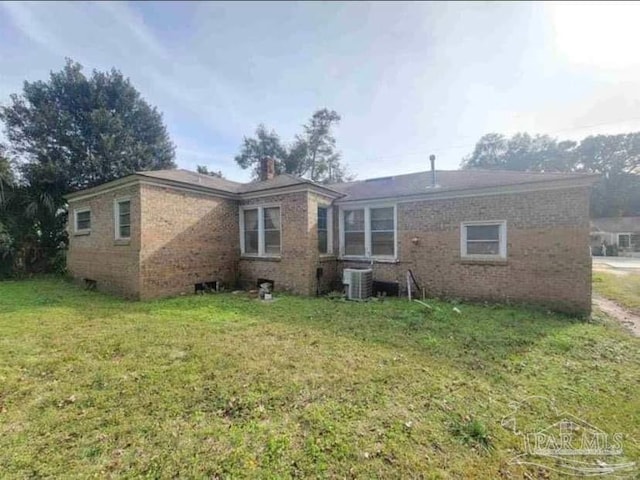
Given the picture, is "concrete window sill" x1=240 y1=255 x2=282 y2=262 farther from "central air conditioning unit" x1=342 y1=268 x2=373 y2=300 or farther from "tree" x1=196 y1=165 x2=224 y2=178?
"tree" x1=196 y1=165 x2=224 y2=178

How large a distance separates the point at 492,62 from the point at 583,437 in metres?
7.30

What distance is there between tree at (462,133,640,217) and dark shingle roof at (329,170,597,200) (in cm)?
3550

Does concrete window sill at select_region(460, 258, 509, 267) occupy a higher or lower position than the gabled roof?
lower

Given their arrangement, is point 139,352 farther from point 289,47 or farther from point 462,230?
point 462,230

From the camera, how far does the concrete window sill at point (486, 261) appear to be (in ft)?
26.0

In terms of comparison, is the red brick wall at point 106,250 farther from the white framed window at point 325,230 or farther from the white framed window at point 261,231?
the white framed window at point 325,230

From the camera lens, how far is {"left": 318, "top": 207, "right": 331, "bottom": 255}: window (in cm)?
1047

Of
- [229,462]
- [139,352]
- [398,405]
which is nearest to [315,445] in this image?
[229,462]

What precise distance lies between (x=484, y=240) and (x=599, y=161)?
145 feet

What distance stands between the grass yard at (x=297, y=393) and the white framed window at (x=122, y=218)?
3551 mm

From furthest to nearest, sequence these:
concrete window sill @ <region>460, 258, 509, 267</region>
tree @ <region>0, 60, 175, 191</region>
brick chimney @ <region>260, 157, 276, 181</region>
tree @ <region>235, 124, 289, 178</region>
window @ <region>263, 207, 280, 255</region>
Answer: tree @ <region>235, 124, 289, 178</region>
tree @ <region>0, 60, 175, 191</region>
brick chimney @ <region>260, 157, 276, 181</region>
window @ <region>263, 207, 280, 255</region>
concrete window sill @ <region>460, 258, 509, 267</region>

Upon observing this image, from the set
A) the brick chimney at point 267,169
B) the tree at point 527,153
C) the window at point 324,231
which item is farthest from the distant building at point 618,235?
the brick chimney at point 267,169

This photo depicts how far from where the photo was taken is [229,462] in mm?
2334

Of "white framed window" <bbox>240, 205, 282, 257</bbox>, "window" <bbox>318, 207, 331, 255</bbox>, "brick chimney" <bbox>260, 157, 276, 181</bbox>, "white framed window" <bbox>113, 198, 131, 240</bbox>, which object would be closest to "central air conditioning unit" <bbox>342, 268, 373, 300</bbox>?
"window" <bbox>318, 207, 331, 255</bbox>
